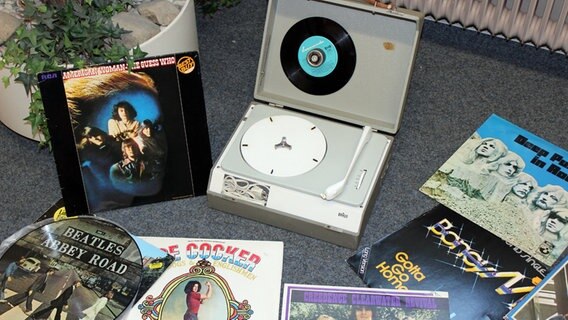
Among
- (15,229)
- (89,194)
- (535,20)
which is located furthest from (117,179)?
(535,20)

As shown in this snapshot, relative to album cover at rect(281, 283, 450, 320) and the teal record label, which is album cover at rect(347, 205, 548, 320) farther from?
the teal record label

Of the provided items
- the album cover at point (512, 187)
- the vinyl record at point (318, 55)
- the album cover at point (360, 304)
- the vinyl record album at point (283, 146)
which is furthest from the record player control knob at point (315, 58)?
the album cover at point (360, 304)

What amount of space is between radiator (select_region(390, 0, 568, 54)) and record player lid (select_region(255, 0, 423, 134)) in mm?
501

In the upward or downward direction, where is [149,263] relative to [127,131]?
downward

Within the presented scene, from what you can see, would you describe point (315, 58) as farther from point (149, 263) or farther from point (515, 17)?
point (515, 17)

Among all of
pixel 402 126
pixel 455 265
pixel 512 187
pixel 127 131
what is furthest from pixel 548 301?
pixel 127 131

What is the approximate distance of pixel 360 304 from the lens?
4.18 ft

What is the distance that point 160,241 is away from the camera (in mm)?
1373

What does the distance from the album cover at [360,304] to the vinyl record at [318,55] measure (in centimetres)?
42

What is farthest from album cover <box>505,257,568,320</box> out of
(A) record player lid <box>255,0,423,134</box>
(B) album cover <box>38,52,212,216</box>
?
(B) album cover <box>38,52,212,216</box>

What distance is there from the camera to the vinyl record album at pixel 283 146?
1.37 m

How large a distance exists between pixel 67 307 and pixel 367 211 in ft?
1.90

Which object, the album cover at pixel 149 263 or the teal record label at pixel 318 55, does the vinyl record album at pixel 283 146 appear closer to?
the teal record label at pixel 318 55

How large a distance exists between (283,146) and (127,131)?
309 millimetres
